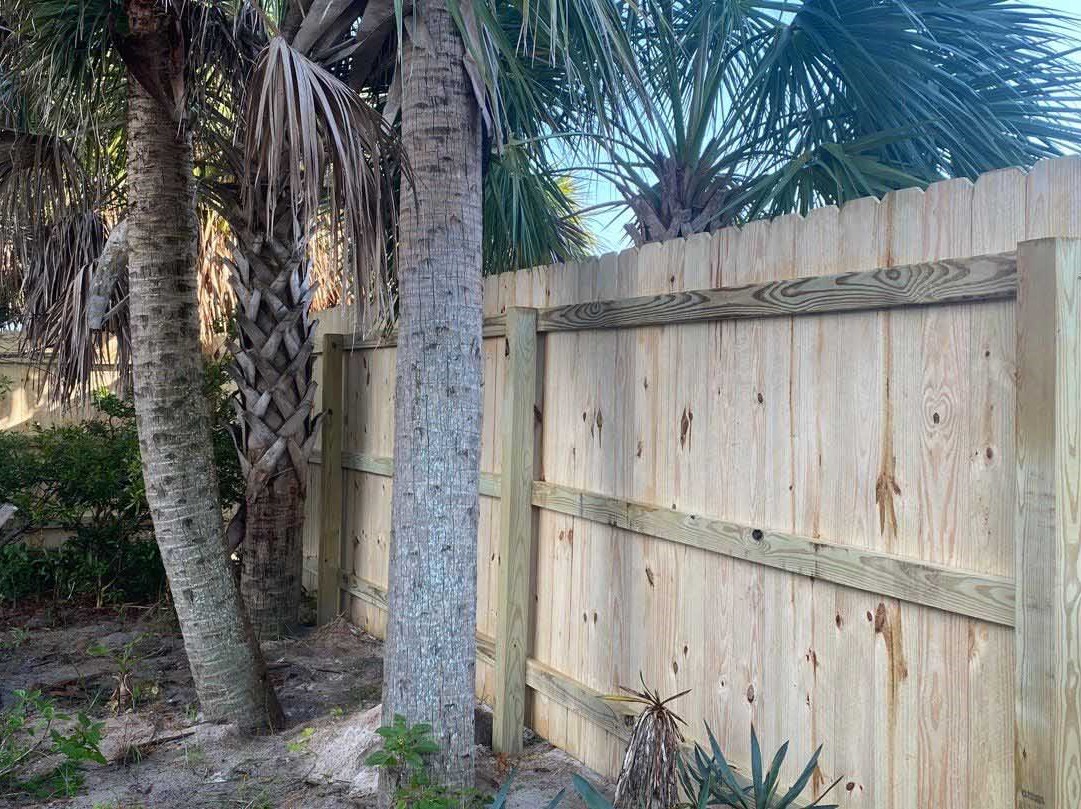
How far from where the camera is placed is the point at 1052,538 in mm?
2205

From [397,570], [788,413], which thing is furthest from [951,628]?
[397,570]

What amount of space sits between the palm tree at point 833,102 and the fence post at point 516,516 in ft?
2.88

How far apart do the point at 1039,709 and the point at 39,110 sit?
520 centimetres

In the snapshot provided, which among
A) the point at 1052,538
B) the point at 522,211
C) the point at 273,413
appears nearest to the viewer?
the point at 1052,538

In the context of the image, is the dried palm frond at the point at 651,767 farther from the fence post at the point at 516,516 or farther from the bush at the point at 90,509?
the bush at the point at 90,509

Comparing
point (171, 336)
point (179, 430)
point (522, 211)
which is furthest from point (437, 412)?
point (522, 211)

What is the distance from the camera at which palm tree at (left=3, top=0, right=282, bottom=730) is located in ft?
14.1

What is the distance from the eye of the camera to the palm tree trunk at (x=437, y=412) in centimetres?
344

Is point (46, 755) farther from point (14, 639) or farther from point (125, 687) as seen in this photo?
point (14, 639)

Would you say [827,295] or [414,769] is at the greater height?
[827,295]

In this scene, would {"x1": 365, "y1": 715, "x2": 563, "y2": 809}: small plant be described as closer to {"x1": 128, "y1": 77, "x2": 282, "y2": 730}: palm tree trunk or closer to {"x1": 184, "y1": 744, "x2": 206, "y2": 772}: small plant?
{"x1": 184, "y1": 744, "x2": 206, "y2": 772}: small plant

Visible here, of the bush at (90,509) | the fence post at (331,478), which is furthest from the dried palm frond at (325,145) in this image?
the bush at (90,509)

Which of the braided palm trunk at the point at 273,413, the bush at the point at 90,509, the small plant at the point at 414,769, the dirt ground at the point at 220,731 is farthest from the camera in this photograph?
the bush at the point at 90,509

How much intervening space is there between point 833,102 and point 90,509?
225 inches
